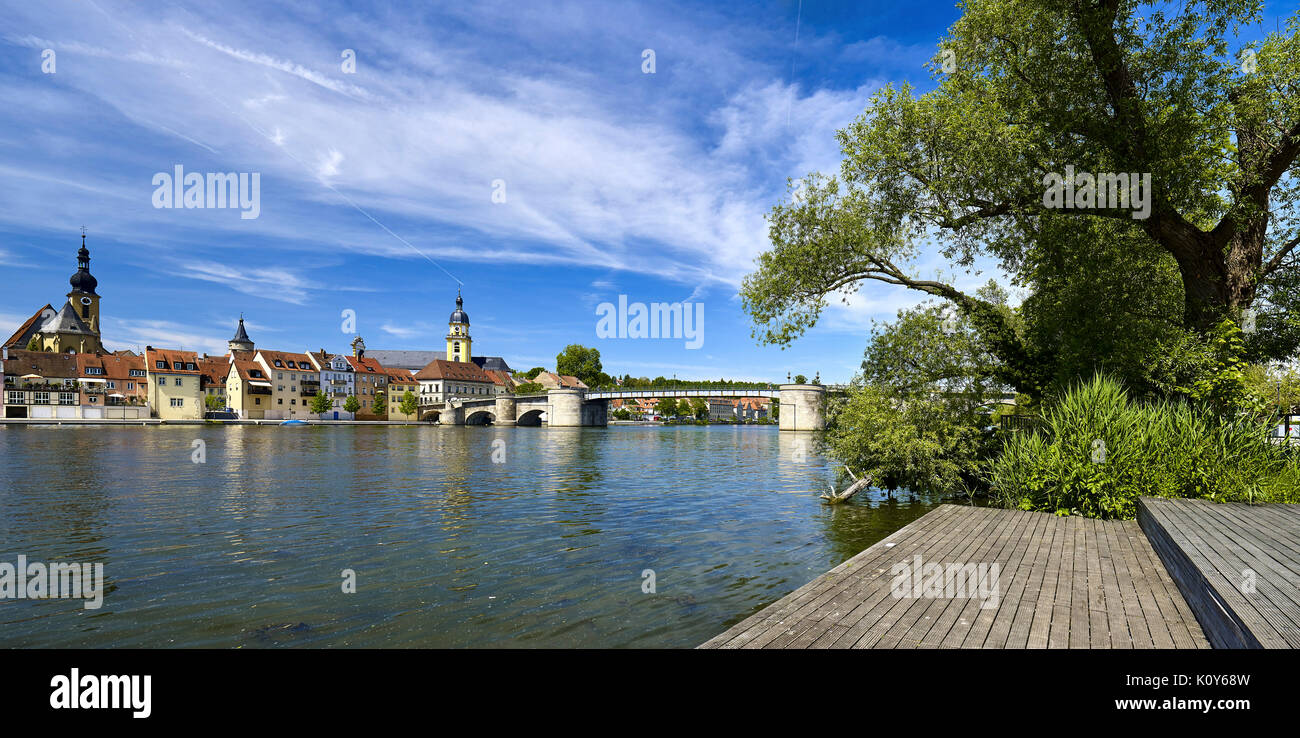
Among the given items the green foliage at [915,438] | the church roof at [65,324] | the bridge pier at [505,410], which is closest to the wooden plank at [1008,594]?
the green foliage at [915,438]

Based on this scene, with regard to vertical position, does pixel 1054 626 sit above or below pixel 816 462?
above

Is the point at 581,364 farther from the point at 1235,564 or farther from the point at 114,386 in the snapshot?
the point at 1235,564

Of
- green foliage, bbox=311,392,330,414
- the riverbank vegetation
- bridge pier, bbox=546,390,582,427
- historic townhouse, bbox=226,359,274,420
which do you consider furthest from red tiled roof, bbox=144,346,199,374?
the riverbank vegetation

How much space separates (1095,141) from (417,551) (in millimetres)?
18197

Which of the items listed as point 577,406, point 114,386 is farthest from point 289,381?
point 577,406

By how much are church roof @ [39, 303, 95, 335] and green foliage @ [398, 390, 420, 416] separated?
6180 cm

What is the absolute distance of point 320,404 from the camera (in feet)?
397

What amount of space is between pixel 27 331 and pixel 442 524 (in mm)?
164257

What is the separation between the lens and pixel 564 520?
1789 centimetres

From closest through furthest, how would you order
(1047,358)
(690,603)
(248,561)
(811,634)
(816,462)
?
1. (811,634)
2. (690,603)
3. (248,561)
4. (1047,358)
5. (816,462)

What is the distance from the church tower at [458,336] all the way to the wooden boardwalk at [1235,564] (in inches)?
6565

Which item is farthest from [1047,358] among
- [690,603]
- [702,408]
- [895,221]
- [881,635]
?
[702,408]
